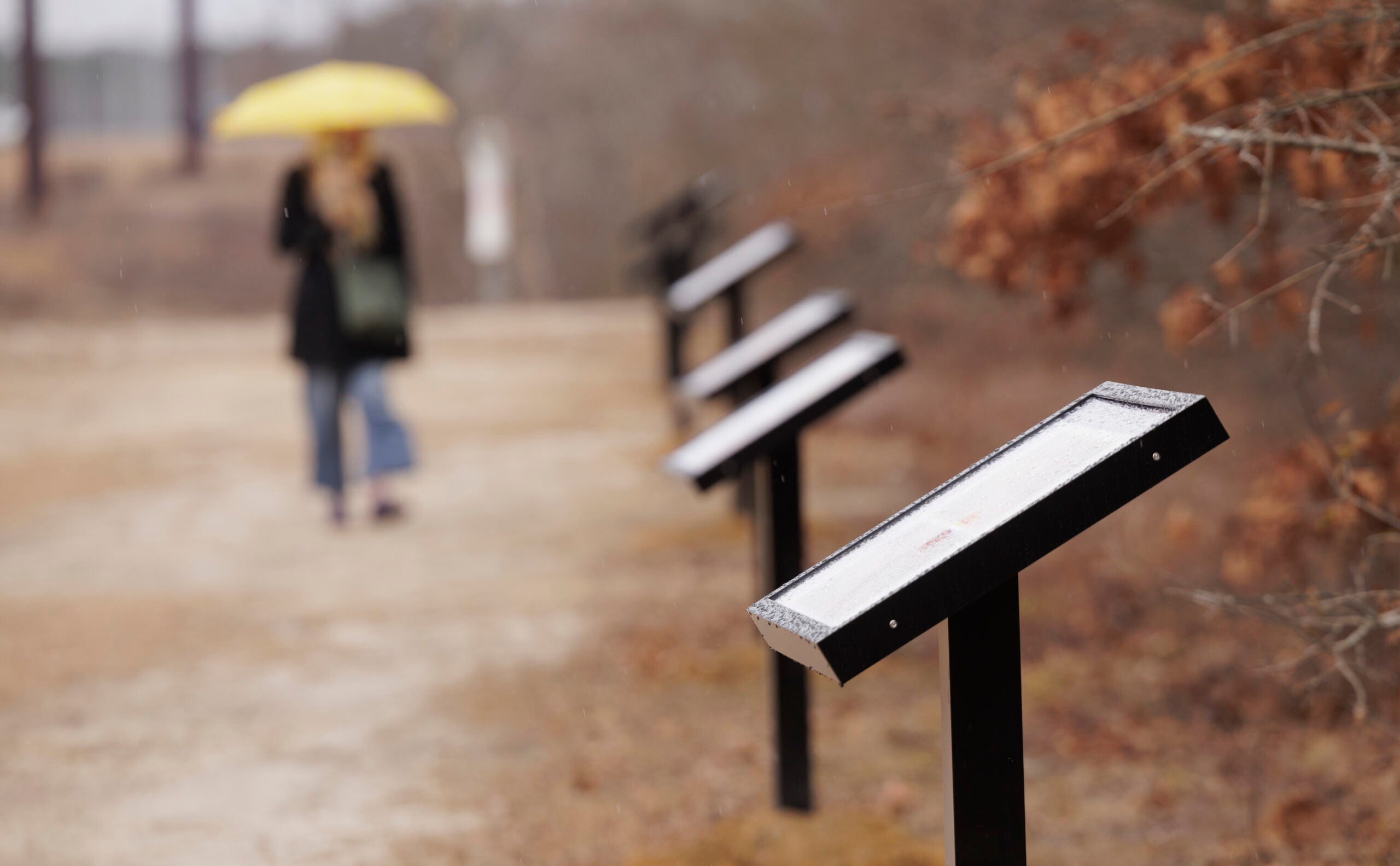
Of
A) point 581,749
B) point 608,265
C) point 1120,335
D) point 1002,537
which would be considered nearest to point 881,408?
point 1120,335

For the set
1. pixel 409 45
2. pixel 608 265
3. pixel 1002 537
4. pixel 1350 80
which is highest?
pixel 1350 80

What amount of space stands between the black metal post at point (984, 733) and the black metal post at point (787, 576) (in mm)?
1528

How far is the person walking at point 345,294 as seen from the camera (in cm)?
757

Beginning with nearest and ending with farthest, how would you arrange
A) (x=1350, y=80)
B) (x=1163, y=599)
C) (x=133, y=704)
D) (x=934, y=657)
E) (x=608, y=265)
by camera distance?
1. (x=1350, y=80)
2. (x=133, y=704)
3. (x=934, y=657)
4. (x=1163, y=599)
5. (x=608, y=265)

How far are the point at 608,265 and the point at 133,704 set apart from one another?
23761mm

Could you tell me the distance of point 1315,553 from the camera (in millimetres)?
6371

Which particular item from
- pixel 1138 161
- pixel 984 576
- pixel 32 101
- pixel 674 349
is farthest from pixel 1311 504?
pixel 32 101

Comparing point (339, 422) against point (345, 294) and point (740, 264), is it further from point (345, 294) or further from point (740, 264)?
point (740, 264)

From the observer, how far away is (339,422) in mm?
8008

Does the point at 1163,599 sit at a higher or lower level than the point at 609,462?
higher

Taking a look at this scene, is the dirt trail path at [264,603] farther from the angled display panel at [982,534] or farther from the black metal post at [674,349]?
the angled display panel at [982,534]

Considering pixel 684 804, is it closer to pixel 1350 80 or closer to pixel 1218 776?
pixel 1218 776

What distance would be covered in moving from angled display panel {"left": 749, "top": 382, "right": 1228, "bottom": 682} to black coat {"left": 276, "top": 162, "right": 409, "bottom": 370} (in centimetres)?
566

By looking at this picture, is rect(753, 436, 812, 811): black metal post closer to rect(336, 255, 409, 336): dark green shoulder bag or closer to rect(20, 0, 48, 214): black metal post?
rect(336, 255, 409, 336): dark green shoulder bag
